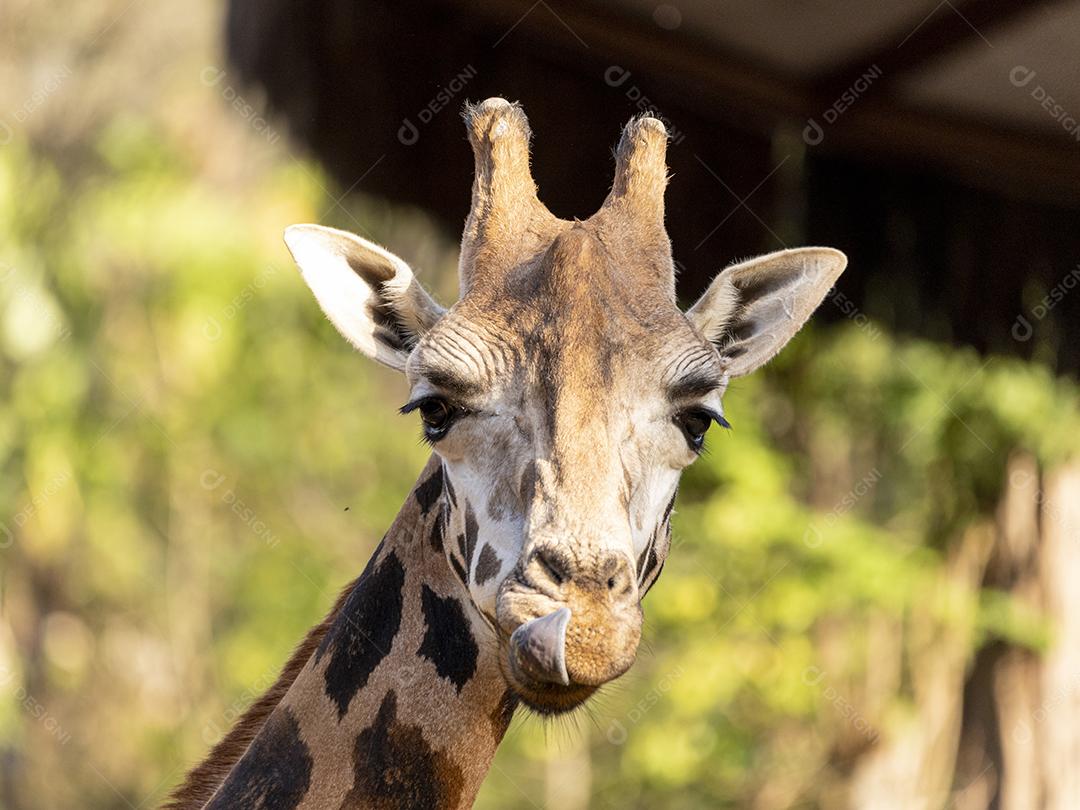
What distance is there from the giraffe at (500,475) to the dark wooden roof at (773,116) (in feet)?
13.8

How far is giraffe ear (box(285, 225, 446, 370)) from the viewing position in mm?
4316

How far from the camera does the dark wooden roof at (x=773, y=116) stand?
8188 millimetres

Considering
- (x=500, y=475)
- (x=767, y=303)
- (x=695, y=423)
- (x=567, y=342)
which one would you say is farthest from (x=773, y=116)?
(x=500, y=475)

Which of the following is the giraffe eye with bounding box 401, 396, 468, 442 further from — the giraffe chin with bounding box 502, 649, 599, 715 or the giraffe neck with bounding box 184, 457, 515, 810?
the giraffe chin with bounding box 502, 649, 599, 715

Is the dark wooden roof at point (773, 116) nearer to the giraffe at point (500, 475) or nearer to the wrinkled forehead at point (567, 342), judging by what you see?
the giraffe at point (500, 475)

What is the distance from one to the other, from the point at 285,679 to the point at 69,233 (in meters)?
12.0

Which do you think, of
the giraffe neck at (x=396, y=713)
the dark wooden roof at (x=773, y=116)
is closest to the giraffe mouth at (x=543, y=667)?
the giraffe neck at (x=396, y=713)

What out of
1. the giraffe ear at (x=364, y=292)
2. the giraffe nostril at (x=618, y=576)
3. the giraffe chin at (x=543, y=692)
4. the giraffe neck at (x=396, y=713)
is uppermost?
the giraffe ear at (x=364, y=292)

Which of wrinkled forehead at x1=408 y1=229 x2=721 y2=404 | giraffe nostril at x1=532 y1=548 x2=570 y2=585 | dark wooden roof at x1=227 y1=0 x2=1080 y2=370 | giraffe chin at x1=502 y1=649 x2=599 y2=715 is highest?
dark wooden roof at x1=227 y1=0 x2=1080 y2=370

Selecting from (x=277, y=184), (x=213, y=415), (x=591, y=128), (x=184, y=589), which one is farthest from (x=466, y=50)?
(x=184, y=589)

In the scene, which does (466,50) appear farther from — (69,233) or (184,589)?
(184,589)

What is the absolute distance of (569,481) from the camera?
137 inches

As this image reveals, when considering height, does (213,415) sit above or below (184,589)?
above

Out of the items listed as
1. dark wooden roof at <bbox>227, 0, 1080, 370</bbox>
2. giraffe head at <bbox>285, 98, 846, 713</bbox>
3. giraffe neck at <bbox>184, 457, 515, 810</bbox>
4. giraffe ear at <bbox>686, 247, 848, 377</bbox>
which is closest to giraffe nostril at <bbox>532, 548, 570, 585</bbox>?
giraffe head at <bbox>285, 98, 846, 713</bbox>
